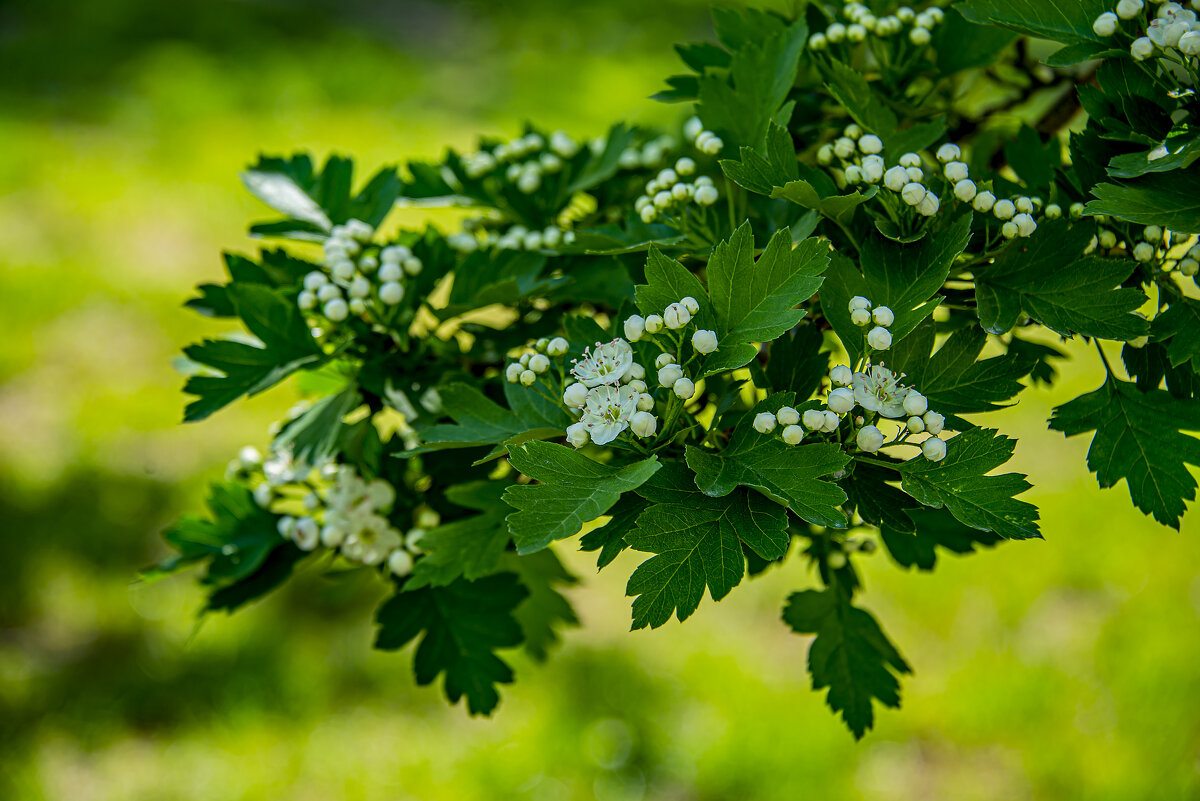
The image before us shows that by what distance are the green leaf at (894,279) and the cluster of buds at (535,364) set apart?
0.81 feet

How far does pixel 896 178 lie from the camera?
866 mm

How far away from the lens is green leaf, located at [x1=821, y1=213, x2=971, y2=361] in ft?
2.78

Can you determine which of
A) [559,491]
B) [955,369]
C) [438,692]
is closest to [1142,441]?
[955,369]

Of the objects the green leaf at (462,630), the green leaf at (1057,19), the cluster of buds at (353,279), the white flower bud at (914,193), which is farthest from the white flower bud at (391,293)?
the green leaf at (1057,19)

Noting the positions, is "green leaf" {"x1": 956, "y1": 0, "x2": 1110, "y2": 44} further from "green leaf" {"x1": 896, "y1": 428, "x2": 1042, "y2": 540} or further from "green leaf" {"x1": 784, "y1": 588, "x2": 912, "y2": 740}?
"green leaf" {"x1": 784, "y1": 588, "x2": 912, "y2": 740}

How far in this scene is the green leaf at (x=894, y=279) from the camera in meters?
0.85

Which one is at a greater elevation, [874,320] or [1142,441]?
[874,320]

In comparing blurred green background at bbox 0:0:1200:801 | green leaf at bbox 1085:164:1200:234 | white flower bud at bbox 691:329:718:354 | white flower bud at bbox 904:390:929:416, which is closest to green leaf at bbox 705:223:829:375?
white flower bud at bbox 691:329:718:354

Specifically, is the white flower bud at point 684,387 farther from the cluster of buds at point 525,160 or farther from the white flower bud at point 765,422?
the cluster of buds at point 525,160

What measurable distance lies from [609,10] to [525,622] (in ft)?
25.0

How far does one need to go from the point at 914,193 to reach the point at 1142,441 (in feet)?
1.09

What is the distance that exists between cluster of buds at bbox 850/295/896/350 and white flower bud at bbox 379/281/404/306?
0.51 m

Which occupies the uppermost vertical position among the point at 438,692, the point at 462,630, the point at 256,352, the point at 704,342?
the point at 704,342

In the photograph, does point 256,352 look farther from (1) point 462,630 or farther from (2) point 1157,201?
(2) point 1157,201
